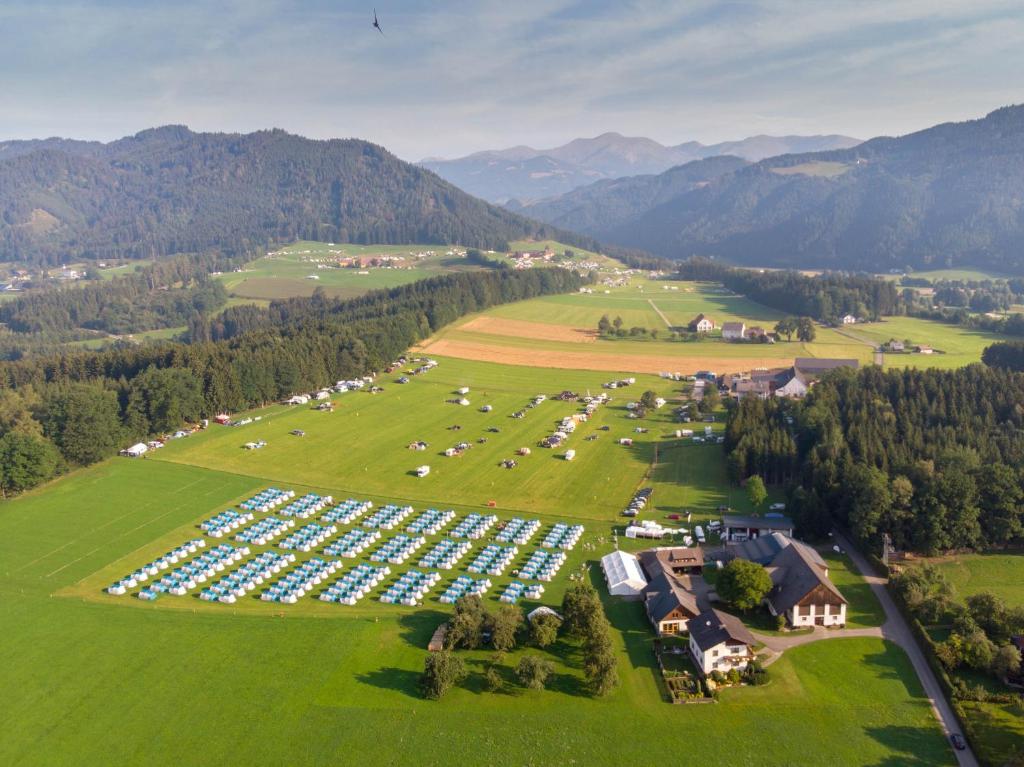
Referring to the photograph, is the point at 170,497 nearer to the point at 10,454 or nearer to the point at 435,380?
the point at 10,454

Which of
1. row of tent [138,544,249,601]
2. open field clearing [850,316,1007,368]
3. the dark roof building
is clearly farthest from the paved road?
open field clearing [850,316,1007,368]

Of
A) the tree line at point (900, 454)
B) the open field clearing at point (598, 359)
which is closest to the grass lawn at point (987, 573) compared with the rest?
the tree line at point (900, 454)

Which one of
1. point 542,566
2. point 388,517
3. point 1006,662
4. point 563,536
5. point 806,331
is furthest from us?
point 806,331

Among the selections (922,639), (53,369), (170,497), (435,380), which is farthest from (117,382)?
(922,639)

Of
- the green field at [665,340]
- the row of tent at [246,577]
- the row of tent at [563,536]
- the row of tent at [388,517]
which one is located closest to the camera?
the row of tent at [246,577]

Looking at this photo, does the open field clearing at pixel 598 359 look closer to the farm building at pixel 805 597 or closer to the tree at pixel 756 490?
the tree at pixel 756 490

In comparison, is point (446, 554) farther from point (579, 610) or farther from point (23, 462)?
point (23, 462)

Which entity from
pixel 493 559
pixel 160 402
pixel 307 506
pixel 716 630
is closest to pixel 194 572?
pixel 307 506
